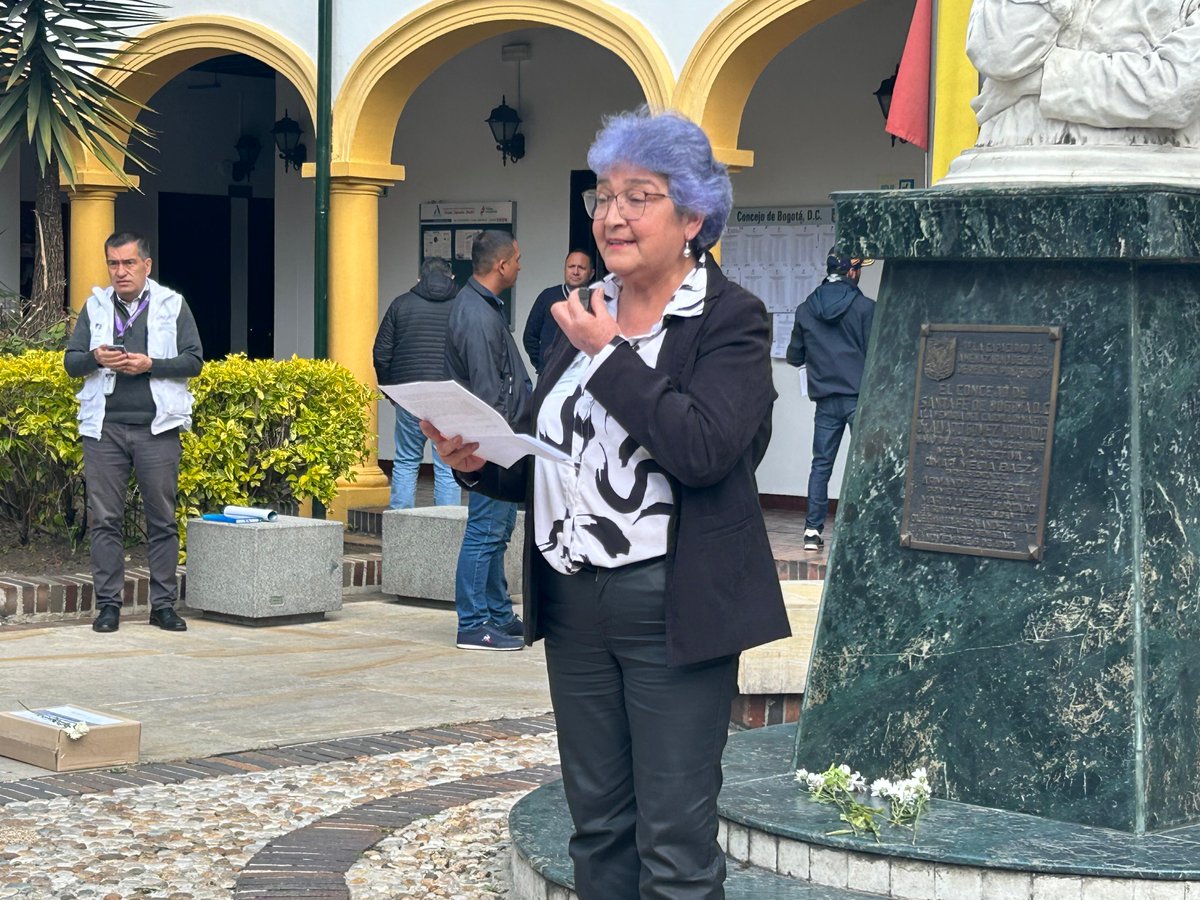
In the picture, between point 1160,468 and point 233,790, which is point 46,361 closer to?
point 233,790

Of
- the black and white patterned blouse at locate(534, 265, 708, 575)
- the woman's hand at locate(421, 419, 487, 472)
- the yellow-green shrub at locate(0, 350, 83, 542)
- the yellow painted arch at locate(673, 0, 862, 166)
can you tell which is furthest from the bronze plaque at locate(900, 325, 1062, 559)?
the yellow painted arch at locate(673, 0, 862, 166)

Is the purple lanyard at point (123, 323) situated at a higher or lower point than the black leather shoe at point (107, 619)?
higher

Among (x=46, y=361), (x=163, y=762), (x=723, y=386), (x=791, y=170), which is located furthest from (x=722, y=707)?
(x=791, y=170)

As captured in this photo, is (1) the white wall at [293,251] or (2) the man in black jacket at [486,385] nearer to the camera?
(2) the man in black jacket at [486,385]

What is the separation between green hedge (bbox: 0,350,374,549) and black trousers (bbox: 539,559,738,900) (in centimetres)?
669

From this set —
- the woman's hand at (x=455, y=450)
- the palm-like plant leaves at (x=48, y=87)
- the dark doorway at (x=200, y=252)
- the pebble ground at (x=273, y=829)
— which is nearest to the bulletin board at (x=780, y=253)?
the palm-like plant leaves at (x=48, y=87)

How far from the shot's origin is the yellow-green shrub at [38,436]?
9.77 m

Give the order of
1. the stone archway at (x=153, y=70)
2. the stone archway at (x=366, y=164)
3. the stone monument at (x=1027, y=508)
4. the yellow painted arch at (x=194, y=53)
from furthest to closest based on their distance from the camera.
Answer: the stone archway at (x=153, y=70) → the yellow painted arch at (x=194, y=53) → the stone archway at (x=366, y=164) → the stone monument at (x=1027, y=508)

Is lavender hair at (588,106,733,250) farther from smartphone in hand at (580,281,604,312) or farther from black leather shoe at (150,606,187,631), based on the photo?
black leather shoe at (150,606,187,631)

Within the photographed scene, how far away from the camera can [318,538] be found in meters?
9.72

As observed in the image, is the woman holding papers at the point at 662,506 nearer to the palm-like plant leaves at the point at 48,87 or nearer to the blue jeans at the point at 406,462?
the blue jeans at the point at 406,462

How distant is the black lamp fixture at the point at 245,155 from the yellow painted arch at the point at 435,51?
232 inches

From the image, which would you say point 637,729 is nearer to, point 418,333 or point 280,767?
point 280,767

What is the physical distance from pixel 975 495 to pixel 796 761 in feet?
2.92
